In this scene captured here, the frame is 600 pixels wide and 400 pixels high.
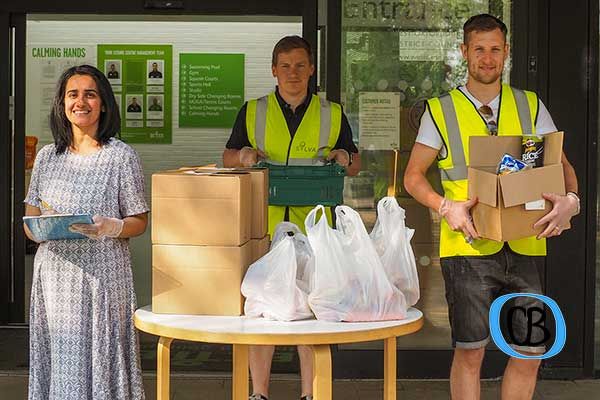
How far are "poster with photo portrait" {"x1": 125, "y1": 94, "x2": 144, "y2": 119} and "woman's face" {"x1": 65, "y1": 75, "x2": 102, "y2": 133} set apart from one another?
12.9 feet

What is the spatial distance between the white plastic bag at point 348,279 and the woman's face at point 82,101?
1023mm

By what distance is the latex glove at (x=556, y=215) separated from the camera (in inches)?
143

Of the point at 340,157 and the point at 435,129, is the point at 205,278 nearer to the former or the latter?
the point at 435,129

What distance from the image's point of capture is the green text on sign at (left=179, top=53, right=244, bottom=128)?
780cm

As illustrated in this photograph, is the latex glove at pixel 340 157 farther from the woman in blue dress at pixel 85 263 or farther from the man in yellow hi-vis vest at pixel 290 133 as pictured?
the woman in blue dress at pixel 85 263

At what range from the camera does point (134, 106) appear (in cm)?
780

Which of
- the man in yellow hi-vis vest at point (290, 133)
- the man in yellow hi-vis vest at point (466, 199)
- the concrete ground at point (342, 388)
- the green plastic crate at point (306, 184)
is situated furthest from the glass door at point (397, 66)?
the man in yellow hi-vis vest at point (466, 199)

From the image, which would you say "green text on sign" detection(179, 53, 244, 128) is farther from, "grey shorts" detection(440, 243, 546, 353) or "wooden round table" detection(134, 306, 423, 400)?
"wooden round table" detection(134, 306, 423, 400)

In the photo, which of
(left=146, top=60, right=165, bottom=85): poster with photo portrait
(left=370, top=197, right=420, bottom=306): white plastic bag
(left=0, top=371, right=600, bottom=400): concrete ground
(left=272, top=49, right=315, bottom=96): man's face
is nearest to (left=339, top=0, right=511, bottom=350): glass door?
(left=0, top=371, right=600, bottom=400): concrete ground

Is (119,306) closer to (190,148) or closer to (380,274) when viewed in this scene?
(380,274)

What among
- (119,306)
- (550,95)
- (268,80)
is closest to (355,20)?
(550,95)

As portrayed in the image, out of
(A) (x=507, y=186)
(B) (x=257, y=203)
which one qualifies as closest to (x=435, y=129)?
(A) (x=507, y=186)

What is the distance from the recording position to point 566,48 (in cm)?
573

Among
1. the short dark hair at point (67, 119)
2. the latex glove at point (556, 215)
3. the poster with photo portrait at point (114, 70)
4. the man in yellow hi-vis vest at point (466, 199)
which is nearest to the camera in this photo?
the latex glove at point (556, 215)
